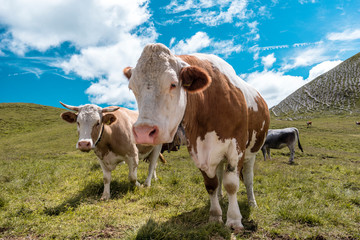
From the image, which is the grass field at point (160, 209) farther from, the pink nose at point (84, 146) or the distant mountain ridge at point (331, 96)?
the distant mountain ridge at point (331, 96)

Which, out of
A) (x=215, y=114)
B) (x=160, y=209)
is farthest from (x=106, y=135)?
(x=215, y=114)

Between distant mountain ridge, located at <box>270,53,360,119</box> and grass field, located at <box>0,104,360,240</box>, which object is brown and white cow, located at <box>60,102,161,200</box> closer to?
grass field, located at <box>0,104,360,240</box>

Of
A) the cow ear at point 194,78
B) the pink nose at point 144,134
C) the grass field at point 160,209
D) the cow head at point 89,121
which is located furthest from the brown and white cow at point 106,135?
the cow ear at point 194,78

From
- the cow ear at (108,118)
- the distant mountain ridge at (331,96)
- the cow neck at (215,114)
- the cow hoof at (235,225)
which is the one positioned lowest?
the cow hoof at (235,225)

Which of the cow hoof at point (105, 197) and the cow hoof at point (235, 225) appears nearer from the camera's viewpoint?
the cow hoof at point (235, 225)

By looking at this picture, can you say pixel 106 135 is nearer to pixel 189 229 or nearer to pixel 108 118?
pixel 108 118

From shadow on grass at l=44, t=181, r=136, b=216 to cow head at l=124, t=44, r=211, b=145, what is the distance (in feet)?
11.0

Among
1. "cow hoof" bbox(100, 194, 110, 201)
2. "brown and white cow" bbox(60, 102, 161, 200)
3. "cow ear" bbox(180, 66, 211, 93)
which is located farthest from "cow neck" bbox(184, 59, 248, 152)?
"cow hoof" bbox(100, 194, 110, 201)

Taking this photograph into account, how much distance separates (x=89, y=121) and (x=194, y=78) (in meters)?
3.50

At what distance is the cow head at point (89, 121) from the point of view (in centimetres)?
511

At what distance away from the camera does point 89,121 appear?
211 inches

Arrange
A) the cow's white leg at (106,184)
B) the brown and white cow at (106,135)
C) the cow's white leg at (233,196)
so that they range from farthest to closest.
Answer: the cow's white leg at (106,184), the brown and white cow at (106,135), the cow's white leg at (233,196)

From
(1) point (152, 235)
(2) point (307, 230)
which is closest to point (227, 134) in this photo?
(1) point (152, 235)

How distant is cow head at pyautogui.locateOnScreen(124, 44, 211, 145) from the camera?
2463mm
